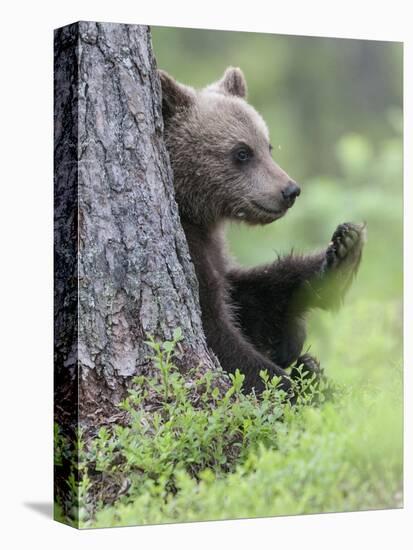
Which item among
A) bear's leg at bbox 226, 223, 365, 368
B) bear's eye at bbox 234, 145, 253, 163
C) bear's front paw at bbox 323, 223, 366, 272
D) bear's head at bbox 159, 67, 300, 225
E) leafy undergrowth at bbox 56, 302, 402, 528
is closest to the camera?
leafy undergrowth at bbox 56, 302, 402, 528

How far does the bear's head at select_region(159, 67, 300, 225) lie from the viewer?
759 centimetres

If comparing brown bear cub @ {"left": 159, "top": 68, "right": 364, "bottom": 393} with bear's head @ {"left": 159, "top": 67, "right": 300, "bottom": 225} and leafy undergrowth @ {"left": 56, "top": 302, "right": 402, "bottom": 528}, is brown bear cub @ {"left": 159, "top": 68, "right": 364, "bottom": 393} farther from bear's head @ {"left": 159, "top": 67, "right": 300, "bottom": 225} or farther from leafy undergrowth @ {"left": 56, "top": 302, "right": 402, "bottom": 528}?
leafy undergrowth @ {"left": 56, "top": 302, "right": 402, "bottom": 528}

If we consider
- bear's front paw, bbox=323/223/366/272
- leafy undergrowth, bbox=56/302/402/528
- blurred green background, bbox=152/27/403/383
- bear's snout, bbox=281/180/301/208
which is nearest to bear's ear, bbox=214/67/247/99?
blurred green background, bbox=152/27/403/383

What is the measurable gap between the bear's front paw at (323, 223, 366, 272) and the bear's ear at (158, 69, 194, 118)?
136cm

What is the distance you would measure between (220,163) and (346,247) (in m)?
1.05

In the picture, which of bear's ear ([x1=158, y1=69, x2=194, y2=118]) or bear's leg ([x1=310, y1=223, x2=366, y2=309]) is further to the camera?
bear's leg ([x1=310, y1=223, x2=366, y2=309])

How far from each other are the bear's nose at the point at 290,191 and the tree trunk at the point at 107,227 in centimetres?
91

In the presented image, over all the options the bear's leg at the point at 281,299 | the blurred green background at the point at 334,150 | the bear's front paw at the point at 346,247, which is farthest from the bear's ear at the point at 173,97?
the bear's front paw at the point at 346,247

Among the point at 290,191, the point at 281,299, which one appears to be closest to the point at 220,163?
the point at 290,191

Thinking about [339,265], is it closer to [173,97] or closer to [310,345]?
[310,345]

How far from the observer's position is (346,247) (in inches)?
309

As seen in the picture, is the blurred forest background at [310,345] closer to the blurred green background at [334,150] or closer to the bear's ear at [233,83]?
the blurred green background at [334,150]

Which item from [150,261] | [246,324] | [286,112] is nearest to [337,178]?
[286,112]

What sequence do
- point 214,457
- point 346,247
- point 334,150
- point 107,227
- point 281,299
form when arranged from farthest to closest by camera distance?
point 334,150 → point 281,299 → point 346,247 → point 214,457 → point 107,227
